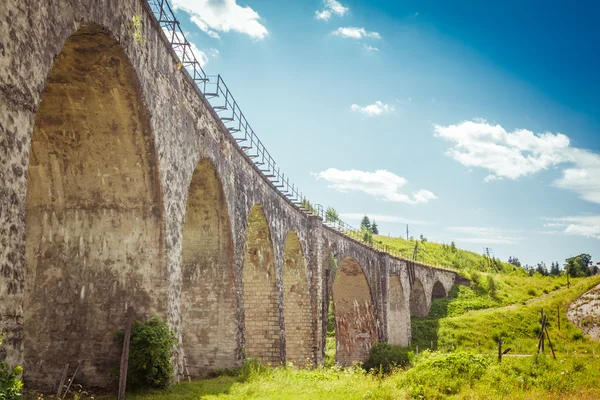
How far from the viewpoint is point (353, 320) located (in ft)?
110

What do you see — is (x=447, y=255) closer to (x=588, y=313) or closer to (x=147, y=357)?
(x=588, y=313)

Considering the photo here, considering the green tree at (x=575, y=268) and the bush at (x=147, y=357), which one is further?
the green tree at (x=575, y=268)

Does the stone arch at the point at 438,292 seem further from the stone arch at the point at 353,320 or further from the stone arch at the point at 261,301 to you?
the stone arch at the point at 261,301

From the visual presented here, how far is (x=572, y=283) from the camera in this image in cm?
5009

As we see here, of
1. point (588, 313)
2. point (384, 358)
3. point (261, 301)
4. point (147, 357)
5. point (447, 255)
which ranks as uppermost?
point (447, 255)

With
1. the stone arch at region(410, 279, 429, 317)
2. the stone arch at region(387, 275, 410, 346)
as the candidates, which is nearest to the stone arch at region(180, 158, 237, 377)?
the stone arch at region(387, 275, 410, 346)

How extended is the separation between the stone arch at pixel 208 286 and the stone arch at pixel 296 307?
8.76 m

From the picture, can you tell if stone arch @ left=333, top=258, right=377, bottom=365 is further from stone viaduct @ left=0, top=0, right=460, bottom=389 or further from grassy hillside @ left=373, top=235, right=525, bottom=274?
grassy hillside @ left=373, top=235, right=525, bottom=274

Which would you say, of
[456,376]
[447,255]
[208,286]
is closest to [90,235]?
[208,286]

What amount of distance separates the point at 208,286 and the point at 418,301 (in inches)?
1390

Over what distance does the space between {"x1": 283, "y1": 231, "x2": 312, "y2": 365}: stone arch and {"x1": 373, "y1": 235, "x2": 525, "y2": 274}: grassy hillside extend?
50.0 m

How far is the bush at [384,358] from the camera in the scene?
28.2 meters

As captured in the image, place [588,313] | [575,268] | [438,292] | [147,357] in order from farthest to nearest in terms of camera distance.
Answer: [575,268] → [438,292] → [588,313] → [147,357]

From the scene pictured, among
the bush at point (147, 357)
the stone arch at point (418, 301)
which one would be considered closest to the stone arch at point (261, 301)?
the bush at point (147, 357)
